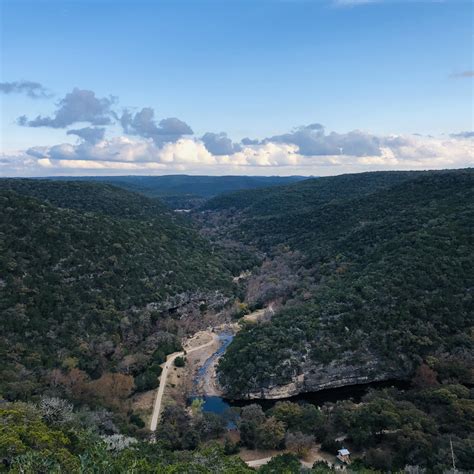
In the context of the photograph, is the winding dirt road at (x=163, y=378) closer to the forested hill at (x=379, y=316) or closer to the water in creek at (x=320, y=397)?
the water in creek at (x=320, y=397)

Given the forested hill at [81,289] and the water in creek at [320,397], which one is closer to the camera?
the forested hill at [81,289]

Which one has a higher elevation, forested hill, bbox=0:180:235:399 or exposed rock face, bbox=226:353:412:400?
forested hill, bbox=0:180:235:399

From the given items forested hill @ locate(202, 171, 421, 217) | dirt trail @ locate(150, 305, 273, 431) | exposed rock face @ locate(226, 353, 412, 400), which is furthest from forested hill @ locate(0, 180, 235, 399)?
forested hill @ locate(202, 171, 421, 217)

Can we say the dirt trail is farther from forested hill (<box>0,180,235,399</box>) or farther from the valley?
forested hill (<box>0,180,235,399</box>)

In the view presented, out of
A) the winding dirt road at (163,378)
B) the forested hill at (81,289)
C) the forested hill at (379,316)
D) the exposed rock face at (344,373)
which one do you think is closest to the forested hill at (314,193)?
the forested hill at (379,316)

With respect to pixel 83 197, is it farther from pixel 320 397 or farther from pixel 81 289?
pixel 320 397
